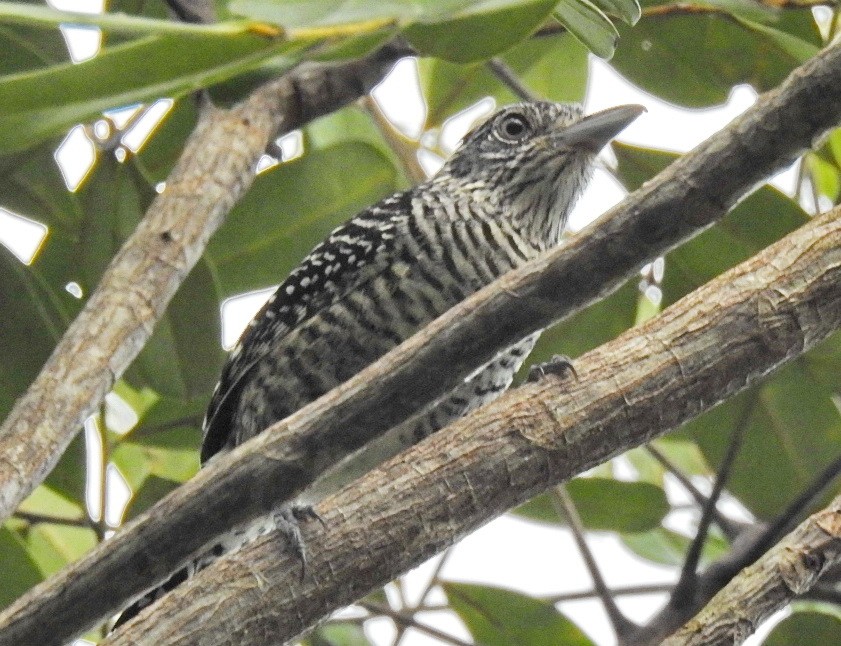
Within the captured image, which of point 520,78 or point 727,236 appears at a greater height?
point 520,78

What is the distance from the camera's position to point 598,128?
9.59ft

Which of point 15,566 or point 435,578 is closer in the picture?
point 15,566

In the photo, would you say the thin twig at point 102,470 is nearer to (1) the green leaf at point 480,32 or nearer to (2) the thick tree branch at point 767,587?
(2) the thick tree branch at point 767,587

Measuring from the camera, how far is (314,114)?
279 cm

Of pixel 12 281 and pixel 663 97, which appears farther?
pixel 663 97

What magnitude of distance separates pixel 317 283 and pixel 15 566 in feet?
3.06

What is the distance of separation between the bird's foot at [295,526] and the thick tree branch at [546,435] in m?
0.01

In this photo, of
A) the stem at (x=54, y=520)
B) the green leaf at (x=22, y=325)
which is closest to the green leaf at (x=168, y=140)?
the green leaf at (x=22, y=325)

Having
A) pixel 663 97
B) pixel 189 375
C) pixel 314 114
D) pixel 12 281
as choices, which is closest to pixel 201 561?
pixel 189 375

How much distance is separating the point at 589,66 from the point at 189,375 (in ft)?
4.19

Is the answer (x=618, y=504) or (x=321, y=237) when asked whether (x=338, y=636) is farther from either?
(x=321, y=237)

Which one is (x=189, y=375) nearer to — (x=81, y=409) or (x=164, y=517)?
(x=81, y=409)

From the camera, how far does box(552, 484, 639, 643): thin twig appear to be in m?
2.18

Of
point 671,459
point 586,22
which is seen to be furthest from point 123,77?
point 671,459
